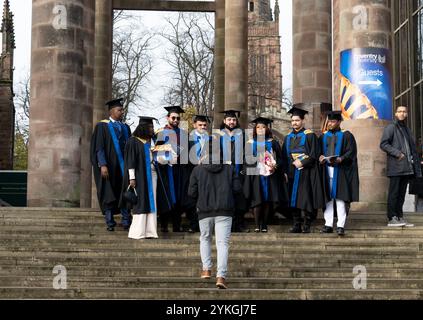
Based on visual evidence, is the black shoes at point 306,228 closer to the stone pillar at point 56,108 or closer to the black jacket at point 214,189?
the black jacket at point 214,189

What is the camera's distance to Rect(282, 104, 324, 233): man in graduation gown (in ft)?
45.2

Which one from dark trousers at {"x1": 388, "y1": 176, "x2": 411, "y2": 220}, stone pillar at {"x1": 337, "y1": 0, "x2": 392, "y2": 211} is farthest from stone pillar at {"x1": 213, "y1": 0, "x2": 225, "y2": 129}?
dark trousers at {"x1": 388, "y1": 176, "x2": 411, "y2": 220}

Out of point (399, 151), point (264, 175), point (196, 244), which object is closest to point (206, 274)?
point (196, 244)

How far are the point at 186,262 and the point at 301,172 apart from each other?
3188mm

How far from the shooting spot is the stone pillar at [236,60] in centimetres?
Result: 2617

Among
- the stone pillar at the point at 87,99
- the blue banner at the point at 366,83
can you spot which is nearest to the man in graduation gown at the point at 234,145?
the blue banner at the point at 366,83

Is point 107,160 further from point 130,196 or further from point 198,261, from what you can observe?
point 198,261

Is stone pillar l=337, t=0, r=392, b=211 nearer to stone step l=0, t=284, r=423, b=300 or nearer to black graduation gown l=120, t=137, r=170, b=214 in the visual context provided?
black graduation gown l=120, t=137, r=170, b=214

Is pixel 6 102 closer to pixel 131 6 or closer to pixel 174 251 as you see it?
pixel 131 6

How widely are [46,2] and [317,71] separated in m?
8.36

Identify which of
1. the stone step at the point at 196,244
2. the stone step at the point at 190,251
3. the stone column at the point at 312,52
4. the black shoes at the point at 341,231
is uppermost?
the stone column at the point at 312,52

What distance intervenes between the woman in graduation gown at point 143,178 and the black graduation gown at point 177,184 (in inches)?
6.4

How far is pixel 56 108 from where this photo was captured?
A: 1686 cm

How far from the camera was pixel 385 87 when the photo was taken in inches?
667
